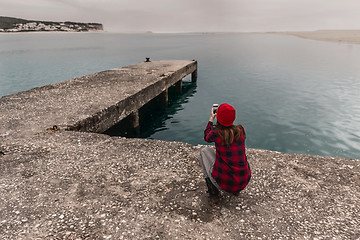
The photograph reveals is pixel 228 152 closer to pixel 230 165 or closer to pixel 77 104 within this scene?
pixel 230 165

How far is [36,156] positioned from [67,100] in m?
4.81

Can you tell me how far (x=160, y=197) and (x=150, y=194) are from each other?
0.74 feet

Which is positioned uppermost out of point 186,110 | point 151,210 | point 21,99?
point 21,99

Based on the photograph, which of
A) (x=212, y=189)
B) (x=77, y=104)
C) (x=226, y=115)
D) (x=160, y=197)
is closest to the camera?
(x=226, y=115)

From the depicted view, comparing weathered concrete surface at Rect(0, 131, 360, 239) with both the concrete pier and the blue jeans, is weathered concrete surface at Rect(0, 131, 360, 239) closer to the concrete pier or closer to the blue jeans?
the concrete pier

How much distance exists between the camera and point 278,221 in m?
3.89

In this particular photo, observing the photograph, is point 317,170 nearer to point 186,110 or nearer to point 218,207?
point 218,207

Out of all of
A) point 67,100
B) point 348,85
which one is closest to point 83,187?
point 67,100

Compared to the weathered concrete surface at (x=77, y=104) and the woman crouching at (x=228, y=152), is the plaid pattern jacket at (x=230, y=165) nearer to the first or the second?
the woman crouching at (x=228, y=152)

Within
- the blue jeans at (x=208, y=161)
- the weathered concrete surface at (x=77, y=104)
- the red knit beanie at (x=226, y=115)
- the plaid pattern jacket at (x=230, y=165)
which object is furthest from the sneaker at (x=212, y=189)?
the weathered concrete surface at (x=77, y=104)

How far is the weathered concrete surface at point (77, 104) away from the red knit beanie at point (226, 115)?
566cm

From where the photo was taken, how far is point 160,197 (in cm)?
443

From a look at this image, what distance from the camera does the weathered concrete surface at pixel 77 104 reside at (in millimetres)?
7719

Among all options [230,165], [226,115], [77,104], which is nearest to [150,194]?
[230,165]
